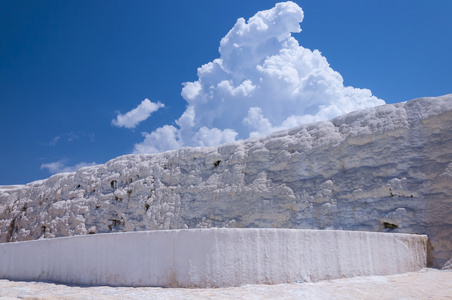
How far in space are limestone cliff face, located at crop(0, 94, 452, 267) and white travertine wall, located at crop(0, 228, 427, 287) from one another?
2791mm

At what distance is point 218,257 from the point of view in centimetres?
489

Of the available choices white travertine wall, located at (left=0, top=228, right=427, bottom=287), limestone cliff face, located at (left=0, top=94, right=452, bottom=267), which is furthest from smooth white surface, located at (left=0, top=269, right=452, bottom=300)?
limestone cliff face, located at (left=0, top=94, right=452, bottom=267)

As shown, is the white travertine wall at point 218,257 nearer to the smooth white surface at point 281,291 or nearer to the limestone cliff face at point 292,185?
the smooth white surface at point 281,291

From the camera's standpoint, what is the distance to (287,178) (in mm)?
10797

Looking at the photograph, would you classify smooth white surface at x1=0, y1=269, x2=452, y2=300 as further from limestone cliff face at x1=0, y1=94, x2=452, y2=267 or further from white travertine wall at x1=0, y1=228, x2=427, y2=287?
limestone cliff face at x1=0, y1=94, x2=452, y2=267

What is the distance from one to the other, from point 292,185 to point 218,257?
6046mm

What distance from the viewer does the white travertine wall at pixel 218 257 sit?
16.1ft

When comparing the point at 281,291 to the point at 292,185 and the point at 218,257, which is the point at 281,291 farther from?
the point at 292,185

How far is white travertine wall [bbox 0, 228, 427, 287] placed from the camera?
490 cm

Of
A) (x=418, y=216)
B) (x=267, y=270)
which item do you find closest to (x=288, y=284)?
(x=267, y=270)

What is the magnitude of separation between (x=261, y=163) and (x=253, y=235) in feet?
22.0

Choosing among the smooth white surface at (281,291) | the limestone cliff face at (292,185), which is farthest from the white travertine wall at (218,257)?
the limestone cliff face at (292,185)

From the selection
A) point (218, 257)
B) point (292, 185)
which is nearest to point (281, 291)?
point (218, 257)

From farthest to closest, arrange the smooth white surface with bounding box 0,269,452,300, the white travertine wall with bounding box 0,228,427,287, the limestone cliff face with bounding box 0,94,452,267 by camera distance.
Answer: the limestone cliff face with bounding box 0,94,452,267
the white travertine wall with bounding box 0,228,427,287
the smooth white surface with bounding box 0,269,452,300
